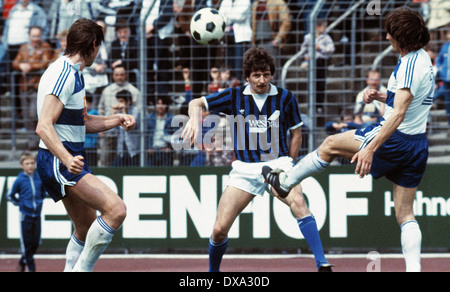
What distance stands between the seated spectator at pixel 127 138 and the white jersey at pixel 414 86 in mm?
5293

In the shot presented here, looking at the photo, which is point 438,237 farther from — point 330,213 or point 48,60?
point 48,60

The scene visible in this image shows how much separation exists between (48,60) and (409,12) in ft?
21.5

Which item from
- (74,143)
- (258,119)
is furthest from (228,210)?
(74,143)

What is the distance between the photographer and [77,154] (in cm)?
658

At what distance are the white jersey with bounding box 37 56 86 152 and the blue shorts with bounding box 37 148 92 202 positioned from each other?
0.41 ft

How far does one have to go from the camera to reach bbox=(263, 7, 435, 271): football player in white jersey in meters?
6.05

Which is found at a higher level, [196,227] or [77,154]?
[77,154]

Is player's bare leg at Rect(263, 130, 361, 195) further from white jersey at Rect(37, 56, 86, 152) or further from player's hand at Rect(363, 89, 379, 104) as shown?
white jersey at Rect(37, 56, 86, 152)

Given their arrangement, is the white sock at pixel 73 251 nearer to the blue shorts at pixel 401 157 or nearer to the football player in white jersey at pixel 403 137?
the football player in white jersey at pixel 403 137

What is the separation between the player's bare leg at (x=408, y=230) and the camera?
6.21 meters

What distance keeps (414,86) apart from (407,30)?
475 mm

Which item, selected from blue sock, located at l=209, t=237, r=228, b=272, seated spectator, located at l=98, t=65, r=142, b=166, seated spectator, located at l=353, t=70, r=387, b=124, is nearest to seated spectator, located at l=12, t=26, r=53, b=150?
seated spectator, located at l=98, t=65, r=142, b=166

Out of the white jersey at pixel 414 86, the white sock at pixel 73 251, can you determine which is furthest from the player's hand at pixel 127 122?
the white jersey at pixel 414 86
